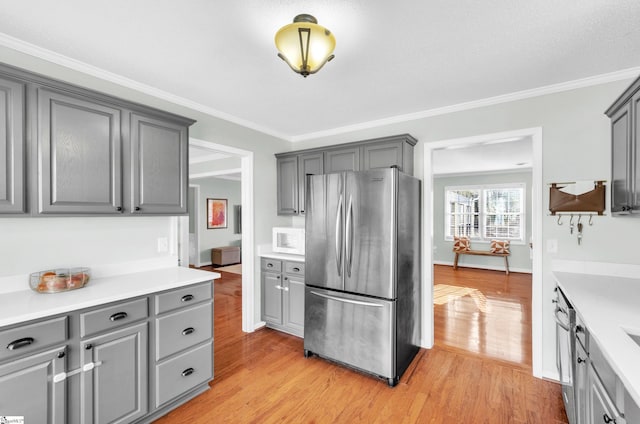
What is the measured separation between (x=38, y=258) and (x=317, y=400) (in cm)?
224

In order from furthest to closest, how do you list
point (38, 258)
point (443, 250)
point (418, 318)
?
1. point (443, 250)
2. point (418, 318)
3. point (38, 258)

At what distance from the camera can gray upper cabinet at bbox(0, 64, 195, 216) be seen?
1704mm

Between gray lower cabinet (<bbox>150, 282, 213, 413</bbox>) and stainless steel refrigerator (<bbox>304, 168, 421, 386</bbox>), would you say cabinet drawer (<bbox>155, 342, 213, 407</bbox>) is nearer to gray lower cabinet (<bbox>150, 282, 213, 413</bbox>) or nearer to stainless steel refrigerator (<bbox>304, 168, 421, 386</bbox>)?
gray lower cabinet (<bbox>150, 282, 213, 413</bbox>)

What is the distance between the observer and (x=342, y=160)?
3455 millimetres

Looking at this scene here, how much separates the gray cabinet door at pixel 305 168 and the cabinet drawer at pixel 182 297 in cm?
171

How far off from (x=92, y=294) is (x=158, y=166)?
1.02 m

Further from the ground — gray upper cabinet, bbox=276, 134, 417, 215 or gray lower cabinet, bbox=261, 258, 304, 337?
gray upper cabinet, bbox=276, 134, 417, 215

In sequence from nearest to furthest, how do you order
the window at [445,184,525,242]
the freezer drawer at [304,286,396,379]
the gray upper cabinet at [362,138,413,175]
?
the freezer drawer at [304,286,396,379]
the gray upper cabinet at [362,138,413,175]
the window at [445,184,525,242]

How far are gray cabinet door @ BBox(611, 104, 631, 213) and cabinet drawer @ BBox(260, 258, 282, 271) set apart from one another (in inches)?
118

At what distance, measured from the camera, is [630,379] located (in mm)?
909

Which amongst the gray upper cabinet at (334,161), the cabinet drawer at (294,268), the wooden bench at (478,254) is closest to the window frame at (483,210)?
the wooden bench at (478,254)

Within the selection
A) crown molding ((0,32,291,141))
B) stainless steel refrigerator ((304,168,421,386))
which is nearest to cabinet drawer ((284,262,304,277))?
stainless steel refrigerator ((304,168,421,386))

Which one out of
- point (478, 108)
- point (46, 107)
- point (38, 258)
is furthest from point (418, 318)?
point (46, 107)

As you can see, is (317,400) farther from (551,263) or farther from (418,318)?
(551,263)
